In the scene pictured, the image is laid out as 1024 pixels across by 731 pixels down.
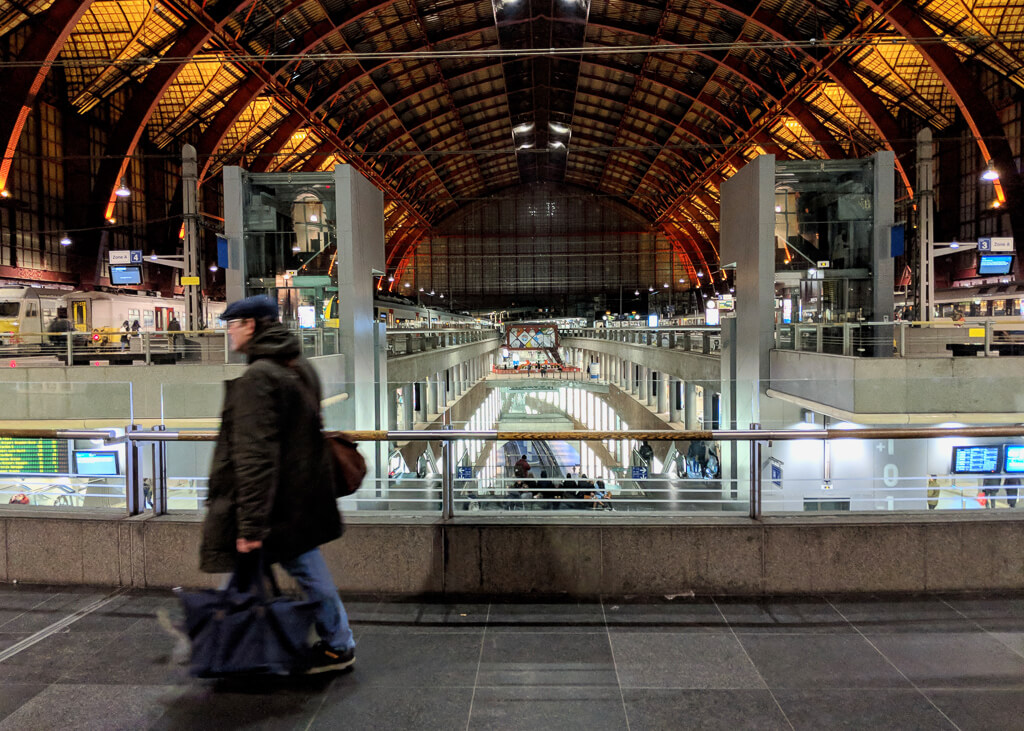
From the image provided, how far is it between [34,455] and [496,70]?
1776 inches

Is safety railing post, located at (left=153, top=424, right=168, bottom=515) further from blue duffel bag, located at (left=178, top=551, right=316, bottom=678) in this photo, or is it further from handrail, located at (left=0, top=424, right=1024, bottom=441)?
blue duffel bag, located at (left=178, top=551, right=316, bottom=678)

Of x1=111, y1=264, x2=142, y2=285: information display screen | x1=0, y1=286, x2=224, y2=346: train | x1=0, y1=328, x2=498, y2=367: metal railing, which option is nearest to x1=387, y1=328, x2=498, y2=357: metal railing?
x1=0, y1=328, x2=498, y2=367: metal railing

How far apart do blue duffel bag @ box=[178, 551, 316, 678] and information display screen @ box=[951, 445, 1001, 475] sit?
7.46m

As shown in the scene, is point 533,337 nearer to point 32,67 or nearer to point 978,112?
point 978,112

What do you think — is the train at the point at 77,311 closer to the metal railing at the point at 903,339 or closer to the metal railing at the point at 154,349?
the metal railing at the point at 154,349

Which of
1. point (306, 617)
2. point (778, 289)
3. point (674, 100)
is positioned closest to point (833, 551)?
point (306, 617)

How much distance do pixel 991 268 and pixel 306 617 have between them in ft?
71.3

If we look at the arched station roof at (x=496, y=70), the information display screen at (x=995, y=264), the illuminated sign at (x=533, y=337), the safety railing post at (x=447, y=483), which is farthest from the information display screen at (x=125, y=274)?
the information display screen at (x=995, y=264)

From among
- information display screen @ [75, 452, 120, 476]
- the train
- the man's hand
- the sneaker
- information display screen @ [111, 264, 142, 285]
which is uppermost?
information display screen @ [111, 264, 142, 285]

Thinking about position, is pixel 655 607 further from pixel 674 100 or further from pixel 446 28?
pixel 674 100

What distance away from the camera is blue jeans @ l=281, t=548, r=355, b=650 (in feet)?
11.0

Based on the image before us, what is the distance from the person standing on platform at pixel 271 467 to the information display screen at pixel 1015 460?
8502mm

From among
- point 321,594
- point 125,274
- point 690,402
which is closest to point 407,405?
point 690,402

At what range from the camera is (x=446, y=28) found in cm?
3791
